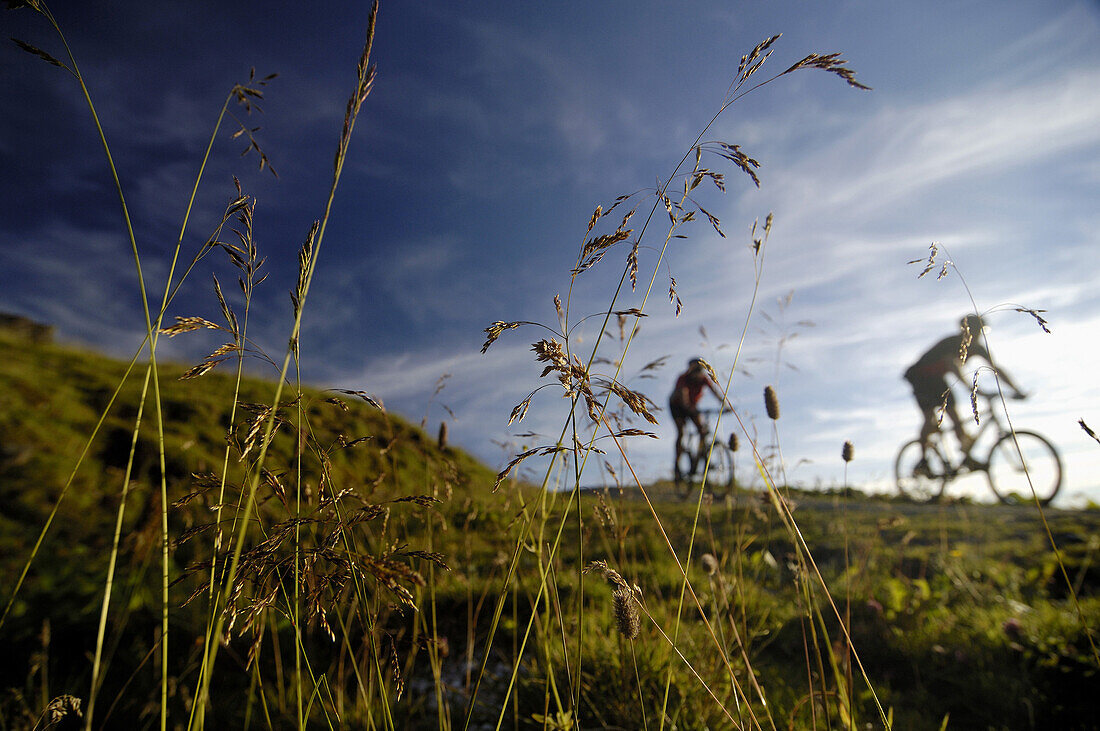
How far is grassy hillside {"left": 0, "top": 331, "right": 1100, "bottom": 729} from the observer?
1.43m

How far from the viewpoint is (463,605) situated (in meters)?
4.07

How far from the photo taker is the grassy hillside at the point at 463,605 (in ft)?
4.69

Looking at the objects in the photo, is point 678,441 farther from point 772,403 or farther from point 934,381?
point 772,403

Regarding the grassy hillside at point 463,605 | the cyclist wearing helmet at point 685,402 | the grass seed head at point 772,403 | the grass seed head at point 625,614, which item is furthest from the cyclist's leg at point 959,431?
the grass seed head at point 625,614

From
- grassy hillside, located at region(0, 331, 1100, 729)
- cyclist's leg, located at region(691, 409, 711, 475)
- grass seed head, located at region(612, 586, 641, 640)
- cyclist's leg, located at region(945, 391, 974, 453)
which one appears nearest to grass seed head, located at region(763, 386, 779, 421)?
grassy hillside, located at region(0, 331, 1100, 729)

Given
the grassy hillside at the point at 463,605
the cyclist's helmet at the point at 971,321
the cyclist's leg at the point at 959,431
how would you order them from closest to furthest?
the grassy hillside at the point at 463,605 → the cyclist's helmet at the point at 971,321 → the cyclist's leg at the point at 959,431

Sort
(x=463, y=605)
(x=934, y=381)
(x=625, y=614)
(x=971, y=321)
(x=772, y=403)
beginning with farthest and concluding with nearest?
(x=934, y=381), (x=971, y=321), (x=463, y=605), (x=772, y=403), (x=625, y=614)

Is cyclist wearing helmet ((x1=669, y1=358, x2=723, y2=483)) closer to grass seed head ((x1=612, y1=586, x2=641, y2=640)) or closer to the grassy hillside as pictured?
the grassy hillside

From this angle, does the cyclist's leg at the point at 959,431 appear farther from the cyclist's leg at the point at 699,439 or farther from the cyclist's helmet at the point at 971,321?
the cyclist's helmet at the point at 971,321

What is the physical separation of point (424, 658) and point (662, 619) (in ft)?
5.61

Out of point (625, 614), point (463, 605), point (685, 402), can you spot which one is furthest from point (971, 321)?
point (685, 402)

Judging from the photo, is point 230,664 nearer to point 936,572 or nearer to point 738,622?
point 738,622

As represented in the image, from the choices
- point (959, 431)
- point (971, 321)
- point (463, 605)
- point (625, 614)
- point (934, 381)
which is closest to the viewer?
point (625, 614)

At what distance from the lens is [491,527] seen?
16.7ft
